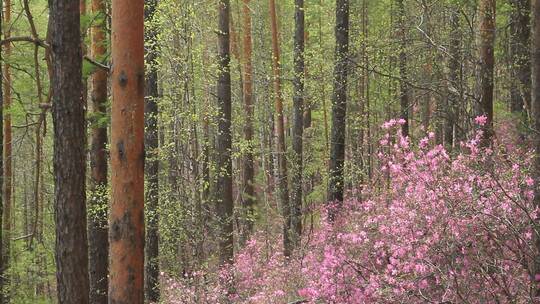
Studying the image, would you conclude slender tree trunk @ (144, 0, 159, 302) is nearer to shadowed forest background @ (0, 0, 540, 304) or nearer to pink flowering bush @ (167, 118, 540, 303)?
shadowed forest background @ (0, 0, 540, 304)

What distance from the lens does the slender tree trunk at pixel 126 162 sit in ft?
18.0

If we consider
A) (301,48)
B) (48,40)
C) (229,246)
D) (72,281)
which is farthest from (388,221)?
(301,48)

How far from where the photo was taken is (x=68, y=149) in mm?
5121

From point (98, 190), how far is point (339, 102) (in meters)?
5.36

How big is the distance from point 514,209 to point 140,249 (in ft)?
12.8

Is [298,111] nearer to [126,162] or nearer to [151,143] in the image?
[151,143]

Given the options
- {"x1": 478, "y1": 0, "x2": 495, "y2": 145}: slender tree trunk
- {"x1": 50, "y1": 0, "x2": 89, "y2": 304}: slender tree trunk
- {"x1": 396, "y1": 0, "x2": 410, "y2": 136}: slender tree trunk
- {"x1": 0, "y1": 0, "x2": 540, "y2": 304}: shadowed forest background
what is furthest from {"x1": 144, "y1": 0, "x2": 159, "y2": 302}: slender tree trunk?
{"x1": 478, "y1": 0, "x2": 495, "y2": 145}: slender tree trunk

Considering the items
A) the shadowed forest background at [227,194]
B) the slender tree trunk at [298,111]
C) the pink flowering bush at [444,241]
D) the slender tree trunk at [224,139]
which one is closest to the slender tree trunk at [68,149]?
the shadowed forest background at [227,194]

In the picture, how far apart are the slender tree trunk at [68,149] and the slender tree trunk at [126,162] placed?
40 centimetres

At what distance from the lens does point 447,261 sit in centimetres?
582

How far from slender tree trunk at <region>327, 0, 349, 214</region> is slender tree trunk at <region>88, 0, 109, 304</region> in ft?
15.4

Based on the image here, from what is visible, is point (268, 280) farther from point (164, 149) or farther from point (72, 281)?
point (72, 281)

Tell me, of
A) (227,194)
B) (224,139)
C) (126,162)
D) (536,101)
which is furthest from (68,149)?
(227,194)

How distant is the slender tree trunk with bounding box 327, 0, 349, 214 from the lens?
1215 centimetres
